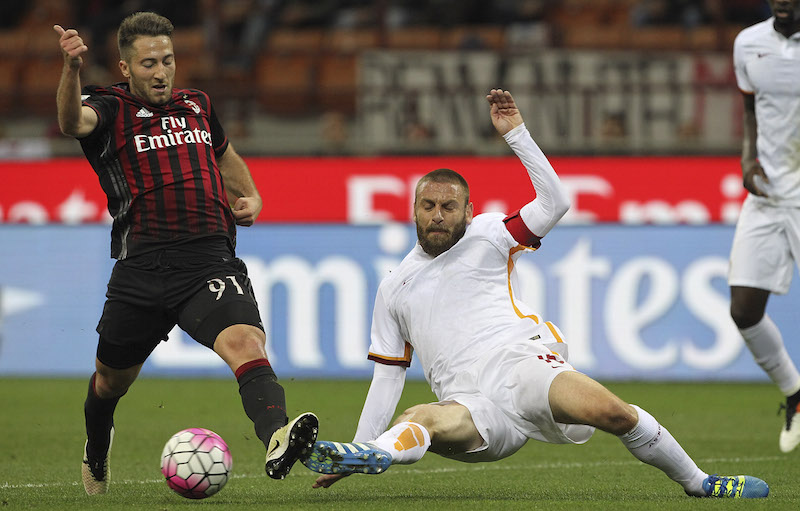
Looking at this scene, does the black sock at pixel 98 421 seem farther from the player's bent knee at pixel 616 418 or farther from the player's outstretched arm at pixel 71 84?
the player's bent knee at pixel 616 418

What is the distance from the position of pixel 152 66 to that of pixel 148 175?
47 cm

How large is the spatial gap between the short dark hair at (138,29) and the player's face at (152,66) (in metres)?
0.02

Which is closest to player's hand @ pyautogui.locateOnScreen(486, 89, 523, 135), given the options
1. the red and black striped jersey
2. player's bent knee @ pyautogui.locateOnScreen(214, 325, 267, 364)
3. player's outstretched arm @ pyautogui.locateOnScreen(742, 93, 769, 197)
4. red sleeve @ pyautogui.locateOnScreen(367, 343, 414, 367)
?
red sleeve @ pyautogui.locateOnScreen(367, 343, 414, 367)

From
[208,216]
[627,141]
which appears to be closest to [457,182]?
[208,216]

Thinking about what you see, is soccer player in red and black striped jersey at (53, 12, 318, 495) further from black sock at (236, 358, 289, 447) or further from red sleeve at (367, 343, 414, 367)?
red sleeve at (367, 343, 414, 367)

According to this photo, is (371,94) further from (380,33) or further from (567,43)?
(567,43)

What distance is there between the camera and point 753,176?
731cm

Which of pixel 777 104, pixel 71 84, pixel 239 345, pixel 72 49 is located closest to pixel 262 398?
pixel 239 345

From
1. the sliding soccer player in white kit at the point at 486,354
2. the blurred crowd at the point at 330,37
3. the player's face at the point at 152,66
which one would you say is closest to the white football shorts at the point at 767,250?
the sliding soccer player in white kit at the point at 486,354

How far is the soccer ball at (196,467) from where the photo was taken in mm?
5008

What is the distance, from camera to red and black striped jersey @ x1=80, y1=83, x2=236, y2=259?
18.1ft

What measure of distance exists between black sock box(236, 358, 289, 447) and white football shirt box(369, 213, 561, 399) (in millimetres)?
616

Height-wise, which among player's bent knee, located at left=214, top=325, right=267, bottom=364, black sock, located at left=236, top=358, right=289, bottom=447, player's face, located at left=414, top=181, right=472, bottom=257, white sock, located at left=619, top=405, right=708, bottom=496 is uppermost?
player's face, located at left=414, top=181, right=472, bottom=257

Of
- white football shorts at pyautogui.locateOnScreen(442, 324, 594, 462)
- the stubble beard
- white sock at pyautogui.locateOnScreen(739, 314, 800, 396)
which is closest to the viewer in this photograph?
Answer: white football shorts at pyautogui.locateOnScreen(442, 324, 594, 462)
